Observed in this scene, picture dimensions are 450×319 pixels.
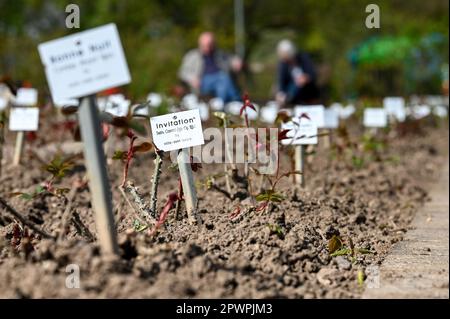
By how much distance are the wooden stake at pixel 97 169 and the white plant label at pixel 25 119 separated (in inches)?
134

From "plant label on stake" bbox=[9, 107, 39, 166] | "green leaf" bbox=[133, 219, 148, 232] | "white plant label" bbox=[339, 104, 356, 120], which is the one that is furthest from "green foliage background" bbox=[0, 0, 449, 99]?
"green leaf" bbox=[133, 219, 148, 232]

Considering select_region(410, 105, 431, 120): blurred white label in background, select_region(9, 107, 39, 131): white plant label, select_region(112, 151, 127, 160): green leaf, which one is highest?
select_region(9, 107, 39, 131): white plant label

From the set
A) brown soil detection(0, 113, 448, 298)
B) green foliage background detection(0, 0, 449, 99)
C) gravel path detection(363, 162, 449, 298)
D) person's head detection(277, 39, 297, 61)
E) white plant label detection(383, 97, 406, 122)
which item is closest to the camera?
brown soil detection(0, 113, 448, 298)

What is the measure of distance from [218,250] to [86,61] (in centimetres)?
106

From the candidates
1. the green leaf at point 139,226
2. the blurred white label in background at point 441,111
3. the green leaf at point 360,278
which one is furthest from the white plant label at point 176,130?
the blurred white label in background at point 441,111

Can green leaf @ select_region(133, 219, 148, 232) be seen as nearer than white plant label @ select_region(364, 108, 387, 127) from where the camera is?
Yes

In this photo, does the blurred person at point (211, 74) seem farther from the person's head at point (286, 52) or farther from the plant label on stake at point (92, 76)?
the plant label on stake at point (92, 76)

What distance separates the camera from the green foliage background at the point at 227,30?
65.8 ft

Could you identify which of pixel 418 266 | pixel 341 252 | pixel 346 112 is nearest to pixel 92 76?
pixel 341 252

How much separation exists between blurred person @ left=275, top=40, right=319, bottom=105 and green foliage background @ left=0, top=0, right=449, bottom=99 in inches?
85.7

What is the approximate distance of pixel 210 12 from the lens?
31.2 metres

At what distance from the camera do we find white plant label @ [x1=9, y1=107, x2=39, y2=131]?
6.32 meters

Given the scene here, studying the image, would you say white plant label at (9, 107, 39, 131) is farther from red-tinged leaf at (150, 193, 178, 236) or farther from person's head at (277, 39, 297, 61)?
person's head at (277, 39, 297, 61)
